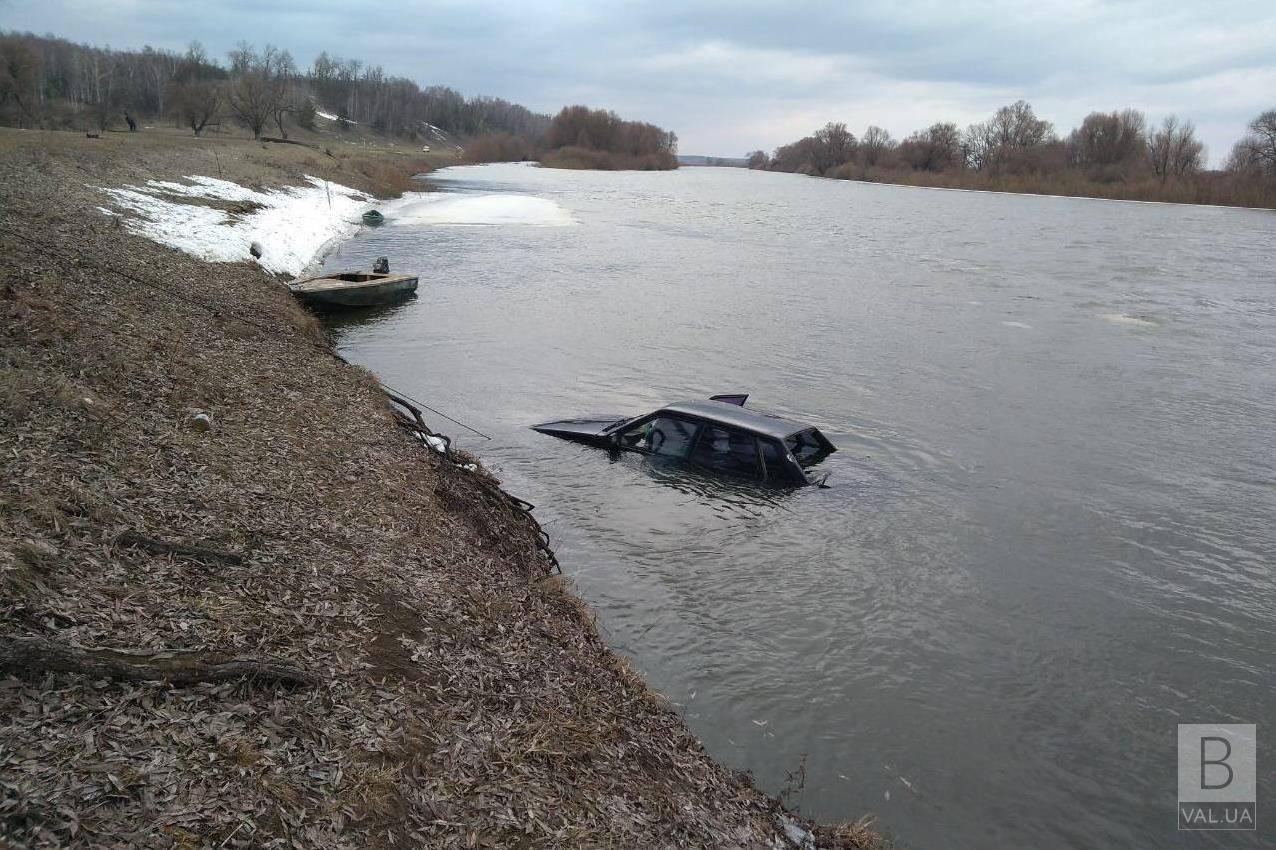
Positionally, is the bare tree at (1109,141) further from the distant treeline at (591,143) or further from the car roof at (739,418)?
the car roof at (739,418)

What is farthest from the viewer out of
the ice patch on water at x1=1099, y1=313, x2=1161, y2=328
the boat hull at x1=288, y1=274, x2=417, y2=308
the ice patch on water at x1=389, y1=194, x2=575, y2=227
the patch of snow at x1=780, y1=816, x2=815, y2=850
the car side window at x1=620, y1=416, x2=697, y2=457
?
the ice patch on water at x1=389, y1=194, x2=575, y2=227

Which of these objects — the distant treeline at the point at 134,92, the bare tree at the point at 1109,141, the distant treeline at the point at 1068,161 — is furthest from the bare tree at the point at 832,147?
the distant treeline at the point at 134,92

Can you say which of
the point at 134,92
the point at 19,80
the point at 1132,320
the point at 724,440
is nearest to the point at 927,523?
the point at 724,440

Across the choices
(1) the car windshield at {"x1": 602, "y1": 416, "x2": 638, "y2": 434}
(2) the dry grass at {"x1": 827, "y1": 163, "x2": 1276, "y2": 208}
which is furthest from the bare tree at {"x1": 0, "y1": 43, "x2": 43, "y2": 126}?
(2) the dry grass at {"x1": 827, "y1": 163, "x2": 1276, "y2": 208}

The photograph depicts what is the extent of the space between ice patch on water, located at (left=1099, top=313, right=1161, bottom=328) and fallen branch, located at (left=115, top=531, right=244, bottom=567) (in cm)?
3170

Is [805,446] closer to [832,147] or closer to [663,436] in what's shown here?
[663,436]

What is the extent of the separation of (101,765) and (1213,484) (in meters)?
17.8

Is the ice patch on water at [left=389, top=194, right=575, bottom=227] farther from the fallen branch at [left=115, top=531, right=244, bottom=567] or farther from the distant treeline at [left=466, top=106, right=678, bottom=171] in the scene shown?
the distant treeline at [left=466, top=106, right=678, bottom=171]

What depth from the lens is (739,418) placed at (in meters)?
14.8

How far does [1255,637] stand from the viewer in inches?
413

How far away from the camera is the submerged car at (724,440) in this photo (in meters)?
14.2

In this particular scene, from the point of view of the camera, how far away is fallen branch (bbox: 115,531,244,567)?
6.57m

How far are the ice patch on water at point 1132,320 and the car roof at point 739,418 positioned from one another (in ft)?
70.8

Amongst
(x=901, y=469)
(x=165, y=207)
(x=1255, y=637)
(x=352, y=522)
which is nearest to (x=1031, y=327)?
(x=901, y=469)
